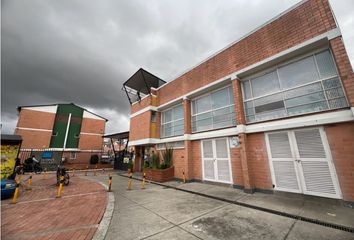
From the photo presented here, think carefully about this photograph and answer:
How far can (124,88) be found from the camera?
16281 millimetres

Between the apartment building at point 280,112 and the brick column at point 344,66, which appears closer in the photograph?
the brick column at point 344,66

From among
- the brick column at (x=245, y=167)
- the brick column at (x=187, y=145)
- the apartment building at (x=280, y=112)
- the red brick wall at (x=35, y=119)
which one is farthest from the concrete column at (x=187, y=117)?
the red brick wall at (x=35, y=119)

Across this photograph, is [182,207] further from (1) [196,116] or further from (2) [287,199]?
(1) [196,116]

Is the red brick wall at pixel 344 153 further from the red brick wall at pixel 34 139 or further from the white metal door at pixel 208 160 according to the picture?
the red brick wall at pixel 34 139

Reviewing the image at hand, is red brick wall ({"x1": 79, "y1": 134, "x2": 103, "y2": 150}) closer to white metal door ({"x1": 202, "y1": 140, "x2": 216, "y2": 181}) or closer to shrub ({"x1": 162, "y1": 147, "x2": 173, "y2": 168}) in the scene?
shrub ({"x1": 162, "y1": 147, "x2": 173, "y2": 168})

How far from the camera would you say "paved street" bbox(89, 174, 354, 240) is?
3.33 metres

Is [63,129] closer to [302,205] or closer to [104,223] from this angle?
[104,223]

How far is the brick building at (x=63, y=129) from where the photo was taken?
21.8 m

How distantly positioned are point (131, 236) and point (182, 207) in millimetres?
2338

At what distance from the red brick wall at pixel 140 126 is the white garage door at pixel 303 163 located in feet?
32.9

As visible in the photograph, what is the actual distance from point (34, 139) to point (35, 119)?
3.12m

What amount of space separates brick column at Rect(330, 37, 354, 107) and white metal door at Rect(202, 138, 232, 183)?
526cm

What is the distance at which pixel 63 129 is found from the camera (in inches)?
971

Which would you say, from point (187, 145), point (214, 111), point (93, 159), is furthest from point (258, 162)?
point (93, 159)
